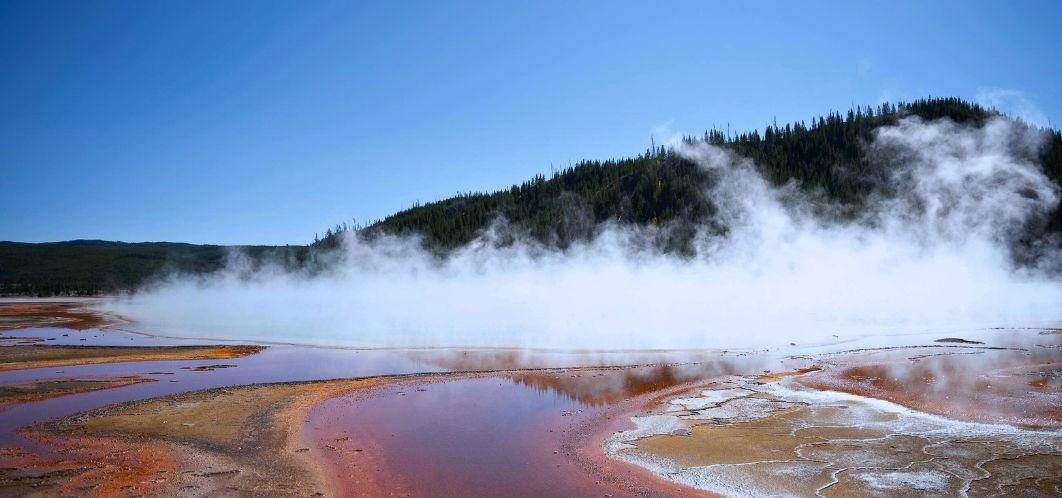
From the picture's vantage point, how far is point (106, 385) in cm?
1733

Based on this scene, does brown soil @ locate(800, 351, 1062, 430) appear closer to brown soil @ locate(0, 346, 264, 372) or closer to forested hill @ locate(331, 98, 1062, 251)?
brown soil @ locate(0, 346, 264, 372)

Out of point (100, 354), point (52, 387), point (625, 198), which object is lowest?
point (52, 387)

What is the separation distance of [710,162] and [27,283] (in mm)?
107412

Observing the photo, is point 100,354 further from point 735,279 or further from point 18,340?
point 735,279

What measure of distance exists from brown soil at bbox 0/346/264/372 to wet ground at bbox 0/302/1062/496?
1705mm

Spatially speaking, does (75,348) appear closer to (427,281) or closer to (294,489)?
(294,489)

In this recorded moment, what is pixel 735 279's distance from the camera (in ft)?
177

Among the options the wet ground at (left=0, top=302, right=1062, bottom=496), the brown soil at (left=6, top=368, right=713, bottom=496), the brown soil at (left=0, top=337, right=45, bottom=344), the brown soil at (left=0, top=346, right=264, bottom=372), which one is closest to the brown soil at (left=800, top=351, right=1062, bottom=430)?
the wet ground at (left=0, top=302, right=1062, bottom=496)

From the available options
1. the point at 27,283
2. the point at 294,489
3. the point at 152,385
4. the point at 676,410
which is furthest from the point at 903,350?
the point at 27,283

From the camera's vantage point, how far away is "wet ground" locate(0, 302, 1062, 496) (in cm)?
920

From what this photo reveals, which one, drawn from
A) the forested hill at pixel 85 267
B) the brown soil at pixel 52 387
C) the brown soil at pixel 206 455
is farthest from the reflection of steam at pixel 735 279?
the brown soil at pixel 206 455

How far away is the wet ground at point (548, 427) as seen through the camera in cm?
920

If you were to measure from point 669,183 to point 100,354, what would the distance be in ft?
243

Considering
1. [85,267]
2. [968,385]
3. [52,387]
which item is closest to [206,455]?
[52,387]
